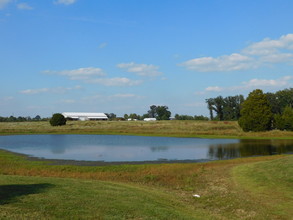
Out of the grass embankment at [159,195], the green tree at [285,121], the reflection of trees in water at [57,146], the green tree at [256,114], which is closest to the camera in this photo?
the grass embankment at [159,195]

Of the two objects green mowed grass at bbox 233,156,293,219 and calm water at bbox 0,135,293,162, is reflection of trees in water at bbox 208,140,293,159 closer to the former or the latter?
calm water at bbox 0,135,293,162

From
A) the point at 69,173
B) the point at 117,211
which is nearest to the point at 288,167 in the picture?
the point at 117,211

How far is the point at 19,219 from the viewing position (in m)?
9.91

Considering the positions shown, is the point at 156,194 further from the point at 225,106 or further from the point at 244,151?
the point at 225,106

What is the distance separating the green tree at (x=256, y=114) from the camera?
278ft

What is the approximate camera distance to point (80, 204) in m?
13.0

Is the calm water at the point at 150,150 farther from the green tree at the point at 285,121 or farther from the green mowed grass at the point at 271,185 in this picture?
the green tree at the point at 285,121

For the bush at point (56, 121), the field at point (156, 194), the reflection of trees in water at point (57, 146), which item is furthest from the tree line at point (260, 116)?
the bush at point (56, 121)

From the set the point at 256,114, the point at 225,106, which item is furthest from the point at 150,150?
the point at 225,106

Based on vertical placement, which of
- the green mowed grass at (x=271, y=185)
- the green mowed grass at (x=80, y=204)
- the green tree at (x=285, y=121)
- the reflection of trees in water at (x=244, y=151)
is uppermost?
the green tree at (x=285, y=121)

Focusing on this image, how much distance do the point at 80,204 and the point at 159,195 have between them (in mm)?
6432

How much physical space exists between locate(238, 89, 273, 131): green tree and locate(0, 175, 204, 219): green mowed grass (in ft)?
243

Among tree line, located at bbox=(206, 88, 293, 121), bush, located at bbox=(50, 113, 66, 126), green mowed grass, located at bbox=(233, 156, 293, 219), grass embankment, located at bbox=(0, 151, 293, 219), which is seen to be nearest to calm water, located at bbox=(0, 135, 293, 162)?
grass embankment, located at bbox=(0, 151, 293, 219)

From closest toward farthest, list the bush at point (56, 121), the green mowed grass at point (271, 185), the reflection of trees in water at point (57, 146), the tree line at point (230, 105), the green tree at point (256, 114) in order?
the green mowed grass at point (271, 185) < the reflection of trees in water at point (57, 146) < the green tree at point (256, 114) < the bush at point (56, 121) < the tree line at point (230, 105)
